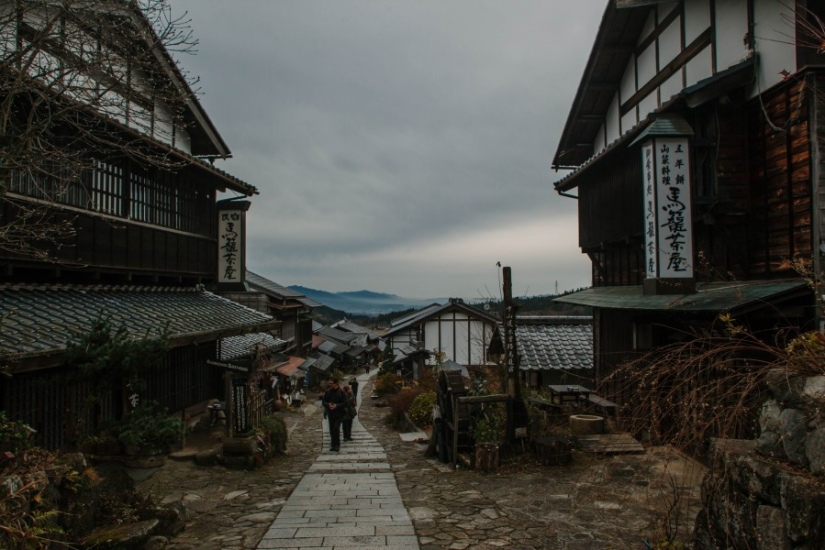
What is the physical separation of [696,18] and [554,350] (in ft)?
43.2

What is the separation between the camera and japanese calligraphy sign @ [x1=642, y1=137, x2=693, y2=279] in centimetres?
1089

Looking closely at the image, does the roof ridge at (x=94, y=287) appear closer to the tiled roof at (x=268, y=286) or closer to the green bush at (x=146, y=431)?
the green bush at (x=146, y=431)

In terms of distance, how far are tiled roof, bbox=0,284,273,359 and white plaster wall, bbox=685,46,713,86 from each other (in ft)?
41.9

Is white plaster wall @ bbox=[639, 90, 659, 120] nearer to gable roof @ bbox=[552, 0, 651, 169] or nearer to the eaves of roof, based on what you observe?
gable roof @ bbox=[552, 0, 651, 169]

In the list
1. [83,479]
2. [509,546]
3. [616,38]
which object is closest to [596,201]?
[616,38]

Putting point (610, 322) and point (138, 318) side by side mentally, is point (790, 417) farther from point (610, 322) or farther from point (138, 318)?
point (610, 322)

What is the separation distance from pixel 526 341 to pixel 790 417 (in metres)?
17.9

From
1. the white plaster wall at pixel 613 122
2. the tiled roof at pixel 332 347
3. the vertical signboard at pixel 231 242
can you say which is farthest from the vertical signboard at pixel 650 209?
the tiled roof at pixel 332 347

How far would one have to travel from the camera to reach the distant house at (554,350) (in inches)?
833

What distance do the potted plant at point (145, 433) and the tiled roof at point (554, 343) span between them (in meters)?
14.3

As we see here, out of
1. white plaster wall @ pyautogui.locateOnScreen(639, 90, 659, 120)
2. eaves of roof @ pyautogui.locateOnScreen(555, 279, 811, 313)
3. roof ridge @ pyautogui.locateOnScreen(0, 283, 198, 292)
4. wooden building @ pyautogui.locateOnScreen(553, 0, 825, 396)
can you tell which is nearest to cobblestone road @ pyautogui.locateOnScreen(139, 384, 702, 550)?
eaves of roof @ pyautogui.locateOnScreen(555, 279, 811, 313)

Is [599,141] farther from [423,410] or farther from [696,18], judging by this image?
[423,410]

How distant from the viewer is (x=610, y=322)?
17.2 metres

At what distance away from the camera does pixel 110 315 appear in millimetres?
9008
